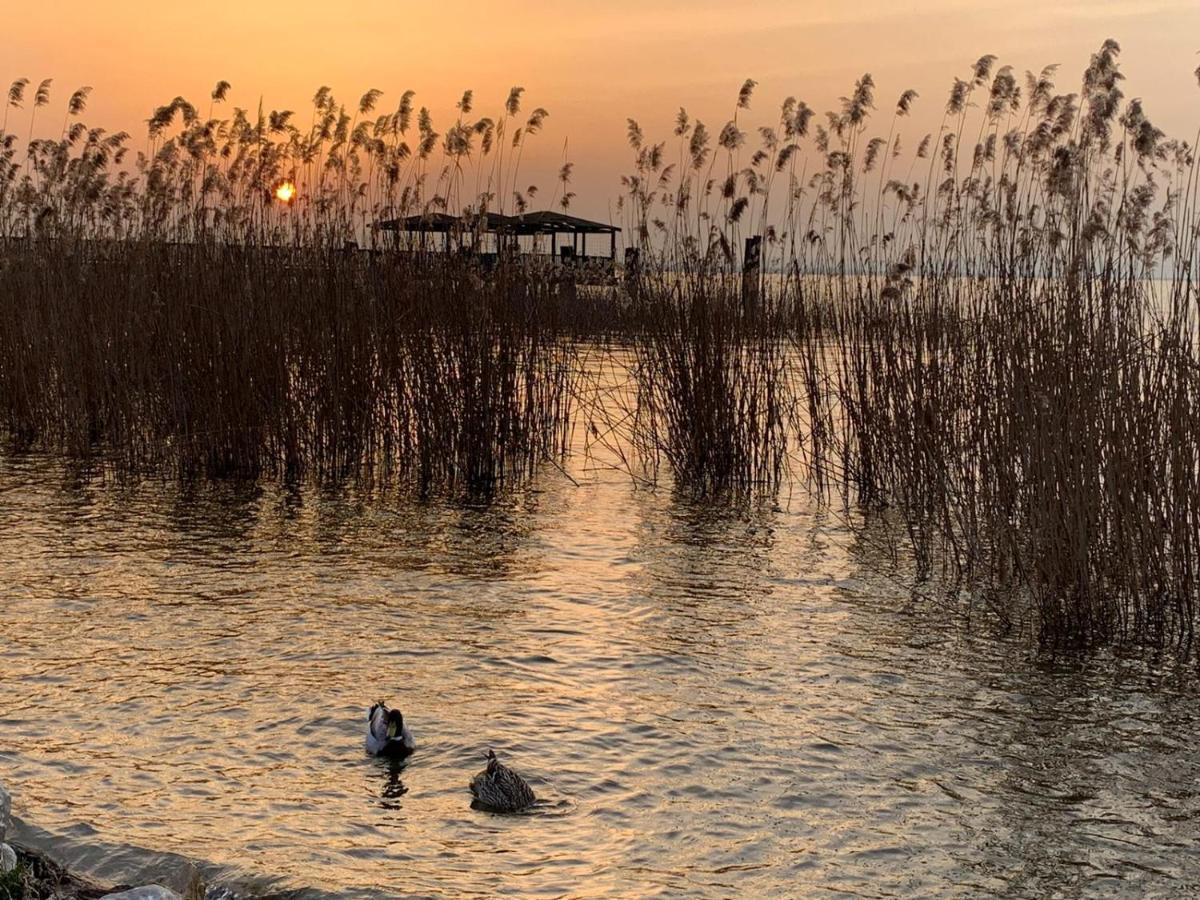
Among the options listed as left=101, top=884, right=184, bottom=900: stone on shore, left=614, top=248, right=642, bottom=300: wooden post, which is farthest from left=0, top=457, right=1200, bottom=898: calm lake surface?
left=614, top=248, right=642, bottom=300: wooden post

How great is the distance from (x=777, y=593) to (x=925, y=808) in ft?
8.19

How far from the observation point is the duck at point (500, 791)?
372 centimetres

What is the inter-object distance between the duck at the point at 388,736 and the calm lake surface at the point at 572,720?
7 cm

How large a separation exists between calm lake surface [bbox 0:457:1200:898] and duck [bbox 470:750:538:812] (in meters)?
0.06

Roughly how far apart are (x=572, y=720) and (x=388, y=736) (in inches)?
26.5

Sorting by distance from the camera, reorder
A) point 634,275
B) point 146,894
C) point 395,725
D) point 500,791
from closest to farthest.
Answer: point 146,894 < point 500,791 < point 395,725 < point 634,275

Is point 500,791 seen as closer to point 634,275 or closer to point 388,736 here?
point 388,736

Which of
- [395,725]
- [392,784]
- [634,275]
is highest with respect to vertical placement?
[634,275]

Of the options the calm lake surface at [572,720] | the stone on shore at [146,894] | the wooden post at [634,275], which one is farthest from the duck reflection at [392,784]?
the wooden post at [634,275]

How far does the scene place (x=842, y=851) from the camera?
357cm

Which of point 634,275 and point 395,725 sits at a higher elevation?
point 634,275

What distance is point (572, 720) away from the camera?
177 inches

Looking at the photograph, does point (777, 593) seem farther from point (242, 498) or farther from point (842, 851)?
point (242, 498)

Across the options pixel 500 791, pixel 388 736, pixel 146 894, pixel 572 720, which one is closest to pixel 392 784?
pixel 388 736
